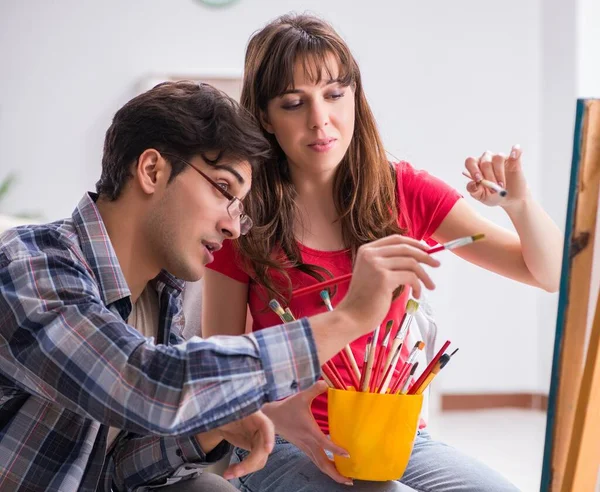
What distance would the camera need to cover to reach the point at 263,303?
54.8 inches

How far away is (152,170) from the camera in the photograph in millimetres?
1188

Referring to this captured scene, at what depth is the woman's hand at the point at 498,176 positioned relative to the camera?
4.06 ft

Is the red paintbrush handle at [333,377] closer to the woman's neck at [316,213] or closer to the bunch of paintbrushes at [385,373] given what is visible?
the bunch of paintbrushes at [385,373]

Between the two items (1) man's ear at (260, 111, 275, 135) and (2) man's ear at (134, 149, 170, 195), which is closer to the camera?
(2) man's ear at (134, 149, 170, 195)

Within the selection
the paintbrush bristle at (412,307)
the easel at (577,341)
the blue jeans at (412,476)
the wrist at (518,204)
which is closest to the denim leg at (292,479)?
the blue jeans at (412,476)

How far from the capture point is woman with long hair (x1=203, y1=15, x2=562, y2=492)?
131 centimetres

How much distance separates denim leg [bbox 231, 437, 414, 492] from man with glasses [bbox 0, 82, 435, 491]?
2.8 inches

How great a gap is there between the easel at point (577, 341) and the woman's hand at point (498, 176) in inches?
16.7

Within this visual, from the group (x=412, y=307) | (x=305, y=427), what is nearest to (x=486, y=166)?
(x=412, y=307)

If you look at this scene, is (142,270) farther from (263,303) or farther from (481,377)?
(481,377)

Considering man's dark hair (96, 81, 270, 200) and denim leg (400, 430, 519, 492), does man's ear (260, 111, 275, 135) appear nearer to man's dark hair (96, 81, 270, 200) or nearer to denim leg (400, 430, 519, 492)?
man's dark hair (96, 81, 270, 200)

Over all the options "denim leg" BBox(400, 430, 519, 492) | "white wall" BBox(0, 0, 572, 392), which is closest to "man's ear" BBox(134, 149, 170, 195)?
"denim leg" BBox(400, 430, 519, 492)

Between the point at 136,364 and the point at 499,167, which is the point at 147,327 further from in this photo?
the point at 499,167

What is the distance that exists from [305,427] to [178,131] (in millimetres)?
458
